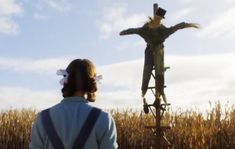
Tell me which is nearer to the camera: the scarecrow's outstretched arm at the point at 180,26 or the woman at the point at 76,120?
the woman at the point at 76,120

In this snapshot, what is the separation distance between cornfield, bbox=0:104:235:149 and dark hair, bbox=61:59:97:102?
633 centimetres

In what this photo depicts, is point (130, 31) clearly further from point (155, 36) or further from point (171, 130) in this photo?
point (171, 130)

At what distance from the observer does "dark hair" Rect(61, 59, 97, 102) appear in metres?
3.63

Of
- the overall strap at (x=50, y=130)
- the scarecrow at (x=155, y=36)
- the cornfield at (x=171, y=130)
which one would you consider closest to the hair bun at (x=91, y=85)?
the overall strap at (x=50, y=130)

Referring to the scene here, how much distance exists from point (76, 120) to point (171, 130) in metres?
8.41

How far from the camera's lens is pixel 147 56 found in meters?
7.72

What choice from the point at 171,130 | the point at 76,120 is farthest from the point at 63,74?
the point at 171,130

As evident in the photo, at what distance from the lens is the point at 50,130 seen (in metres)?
3.56

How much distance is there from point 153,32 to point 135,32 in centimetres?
25

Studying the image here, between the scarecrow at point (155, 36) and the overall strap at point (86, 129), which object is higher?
the scarecrow at point (155, 36)

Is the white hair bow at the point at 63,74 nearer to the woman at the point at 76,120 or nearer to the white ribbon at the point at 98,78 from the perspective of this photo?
the woman at the point at 76,120

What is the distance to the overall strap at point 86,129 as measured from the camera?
11.5 feet

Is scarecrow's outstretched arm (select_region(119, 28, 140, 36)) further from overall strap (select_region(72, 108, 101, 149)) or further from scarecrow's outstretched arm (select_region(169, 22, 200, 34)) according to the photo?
overall strap (select_region(72, 108, 101, 149))

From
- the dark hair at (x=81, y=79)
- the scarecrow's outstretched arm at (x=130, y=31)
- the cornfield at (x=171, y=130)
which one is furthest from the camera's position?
the cornfield at (x=171, y=130)
